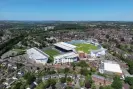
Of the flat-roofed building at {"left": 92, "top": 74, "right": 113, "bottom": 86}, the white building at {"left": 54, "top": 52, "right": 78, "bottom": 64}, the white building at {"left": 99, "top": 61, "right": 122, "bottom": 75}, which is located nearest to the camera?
the flat-roofed building at {"left": 92, "top": 74, "right": 113, "bottom": 86}

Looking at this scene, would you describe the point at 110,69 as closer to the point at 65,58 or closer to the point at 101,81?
the point at 101,81

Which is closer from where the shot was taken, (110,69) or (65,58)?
(110,69)

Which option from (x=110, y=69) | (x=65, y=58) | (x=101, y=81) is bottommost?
(x=65, y=58)

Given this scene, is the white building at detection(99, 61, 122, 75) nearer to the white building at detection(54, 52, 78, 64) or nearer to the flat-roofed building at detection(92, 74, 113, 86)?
the flat-roofed building at detection(92, 74, 113, 86)

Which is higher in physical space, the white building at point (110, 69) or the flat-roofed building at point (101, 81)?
the flat-roofed building at point (101, 81)

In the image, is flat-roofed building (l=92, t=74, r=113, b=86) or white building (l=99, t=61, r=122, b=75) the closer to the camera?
flat-roofed building (l=92, t=74, r=113, b=86)

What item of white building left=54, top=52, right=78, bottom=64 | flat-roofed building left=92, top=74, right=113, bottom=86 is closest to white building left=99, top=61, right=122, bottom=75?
flat-roofed building left=92, top=74, right=113, bottom=86

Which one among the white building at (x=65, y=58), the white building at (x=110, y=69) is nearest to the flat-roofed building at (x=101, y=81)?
the white building at (x=110, y=69)

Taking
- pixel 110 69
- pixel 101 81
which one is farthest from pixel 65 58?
pixel 101 81

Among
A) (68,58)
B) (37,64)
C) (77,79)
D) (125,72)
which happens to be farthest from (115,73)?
(37,64)

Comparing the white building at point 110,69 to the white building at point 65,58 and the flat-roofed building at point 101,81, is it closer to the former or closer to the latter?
the flat-roofed building at point 101,81

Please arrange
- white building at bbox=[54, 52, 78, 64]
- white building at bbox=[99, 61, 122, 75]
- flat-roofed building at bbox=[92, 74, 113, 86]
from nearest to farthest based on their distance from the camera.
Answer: flat-roofed building at bbox=[92, 74, 113, 86]
white building at bbox=[99, 61, 122, 75]
white building at bbox=[54, 52, 78, 64]

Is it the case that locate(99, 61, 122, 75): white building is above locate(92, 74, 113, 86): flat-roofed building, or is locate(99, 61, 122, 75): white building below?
below
